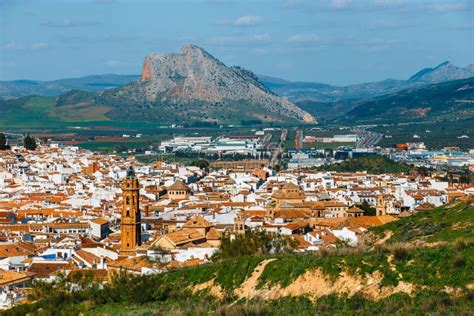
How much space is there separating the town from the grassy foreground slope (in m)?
3.05

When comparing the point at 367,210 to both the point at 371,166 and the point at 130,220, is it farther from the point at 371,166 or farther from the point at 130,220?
the point at 371,166

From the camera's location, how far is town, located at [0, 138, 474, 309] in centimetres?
4400

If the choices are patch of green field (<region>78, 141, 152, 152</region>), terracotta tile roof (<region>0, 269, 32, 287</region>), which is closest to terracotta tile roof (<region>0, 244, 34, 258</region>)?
terracotta tile roof (<region>0, 269, 32, 287</region>)

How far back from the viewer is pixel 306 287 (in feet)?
74.0

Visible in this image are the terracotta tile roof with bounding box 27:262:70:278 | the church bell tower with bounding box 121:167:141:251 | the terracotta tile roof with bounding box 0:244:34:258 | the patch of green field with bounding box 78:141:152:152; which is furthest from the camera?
the patch of green field with bounding box 78:141:152:152

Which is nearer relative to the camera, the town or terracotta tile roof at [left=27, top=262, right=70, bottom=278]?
terracotta tile roof at [left=27, top=262, right=70, bottom=278]

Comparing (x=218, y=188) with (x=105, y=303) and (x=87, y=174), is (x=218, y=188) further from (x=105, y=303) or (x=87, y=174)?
(x=105, y=303)

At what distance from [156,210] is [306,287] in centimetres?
4959

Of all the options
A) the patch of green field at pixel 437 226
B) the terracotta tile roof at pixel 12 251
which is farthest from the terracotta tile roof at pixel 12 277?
the patch of green field at pixel 437 226

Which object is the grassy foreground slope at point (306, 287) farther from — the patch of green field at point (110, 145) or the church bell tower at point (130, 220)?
the patch of green field at point (110, 145)

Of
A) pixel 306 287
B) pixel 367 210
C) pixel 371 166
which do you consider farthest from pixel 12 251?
pixel 371 166

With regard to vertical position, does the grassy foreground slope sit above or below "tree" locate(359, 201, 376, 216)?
above

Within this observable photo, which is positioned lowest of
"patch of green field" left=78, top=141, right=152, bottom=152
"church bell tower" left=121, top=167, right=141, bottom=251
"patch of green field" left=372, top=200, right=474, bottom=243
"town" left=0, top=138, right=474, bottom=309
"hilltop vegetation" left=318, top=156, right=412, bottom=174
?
"patch of green field" left=78, top=141, right=152, bottom=152

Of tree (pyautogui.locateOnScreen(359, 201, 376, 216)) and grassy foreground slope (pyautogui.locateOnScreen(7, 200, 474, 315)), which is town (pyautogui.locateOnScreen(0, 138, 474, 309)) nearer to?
tree (pyautogui.locateOnScreen(359, 201, 376, 216))
